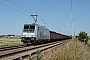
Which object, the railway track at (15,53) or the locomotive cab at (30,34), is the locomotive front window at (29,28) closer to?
the locomotive cab at (30,34)

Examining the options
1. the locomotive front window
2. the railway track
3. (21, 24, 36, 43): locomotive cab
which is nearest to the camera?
the railway track

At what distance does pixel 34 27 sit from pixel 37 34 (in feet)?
4.17

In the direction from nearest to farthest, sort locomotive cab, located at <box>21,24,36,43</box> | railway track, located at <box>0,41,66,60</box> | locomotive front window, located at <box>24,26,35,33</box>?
1. railway track, located at <box>0,41,66,60</box>
2. locomotive cab, located at <box>21,24,36,43</box>
3. locomotive front window, located at <box>24,26,35,33</box>

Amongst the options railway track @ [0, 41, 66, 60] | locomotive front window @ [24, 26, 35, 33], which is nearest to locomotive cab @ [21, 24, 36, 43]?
locomotive front window @ [24, 26, 35, 33]

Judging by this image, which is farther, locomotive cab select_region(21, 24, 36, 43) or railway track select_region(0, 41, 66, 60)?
locomotive cab select_region(21, 24, 36, 43)

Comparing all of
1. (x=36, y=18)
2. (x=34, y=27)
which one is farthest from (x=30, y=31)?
(x=36, y=18)

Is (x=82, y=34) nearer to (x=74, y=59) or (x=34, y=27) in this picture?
(x=34, y=27)

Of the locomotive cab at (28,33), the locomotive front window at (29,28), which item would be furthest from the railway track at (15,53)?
the locomotive front window at (29,28)

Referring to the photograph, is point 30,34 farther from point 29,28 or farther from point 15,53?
point 15,53

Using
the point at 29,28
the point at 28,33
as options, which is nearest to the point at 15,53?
the point at 28,33

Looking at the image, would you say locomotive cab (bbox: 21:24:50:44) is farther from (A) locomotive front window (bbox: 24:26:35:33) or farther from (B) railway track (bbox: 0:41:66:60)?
(B) railway track (bbox: 0:41:66:60)

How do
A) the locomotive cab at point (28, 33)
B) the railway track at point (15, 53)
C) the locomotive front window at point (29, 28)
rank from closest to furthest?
the railway track at point (15, 53)
the locomotive cab at point (28, 33)
the locomotive front window at point (29, 28)

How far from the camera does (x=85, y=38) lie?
64.6m

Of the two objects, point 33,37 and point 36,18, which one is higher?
point 36,18
